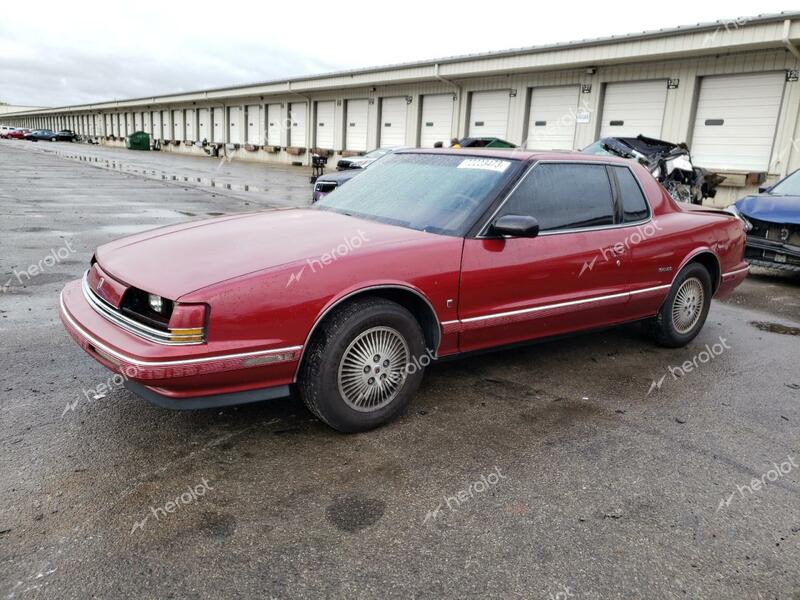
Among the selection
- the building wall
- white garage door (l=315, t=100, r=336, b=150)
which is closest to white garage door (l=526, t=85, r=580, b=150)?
the building wall

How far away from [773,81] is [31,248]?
1604cm

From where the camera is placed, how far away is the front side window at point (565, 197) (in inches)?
157

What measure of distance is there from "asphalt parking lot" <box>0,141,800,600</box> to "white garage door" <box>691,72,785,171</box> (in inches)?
511

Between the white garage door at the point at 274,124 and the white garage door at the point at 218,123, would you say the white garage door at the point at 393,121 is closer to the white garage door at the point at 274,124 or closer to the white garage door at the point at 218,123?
the white garage door at the point at 274,124

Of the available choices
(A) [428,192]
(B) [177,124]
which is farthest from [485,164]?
(B) [177,124]

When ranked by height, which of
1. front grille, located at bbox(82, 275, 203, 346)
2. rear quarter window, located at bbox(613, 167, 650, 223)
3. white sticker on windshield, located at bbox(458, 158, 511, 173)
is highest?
white sticker on windshield, located at bbox(458, 158, 511, 173)

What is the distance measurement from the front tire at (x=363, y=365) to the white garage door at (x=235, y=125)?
41.0 m

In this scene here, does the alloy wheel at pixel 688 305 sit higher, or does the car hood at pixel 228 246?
Answer: the car hood at pixel 228 246

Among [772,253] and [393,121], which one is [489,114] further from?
[772,253]

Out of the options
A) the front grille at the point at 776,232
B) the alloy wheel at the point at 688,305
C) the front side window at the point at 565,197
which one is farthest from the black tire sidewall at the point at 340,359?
the front grille at the point at 776,232

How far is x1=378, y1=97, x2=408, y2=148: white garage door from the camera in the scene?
26.9 meters

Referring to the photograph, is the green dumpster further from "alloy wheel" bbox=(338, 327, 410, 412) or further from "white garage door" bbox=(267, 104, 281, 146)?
"alloy wheel" bbox=(338, 327, 410, 412)

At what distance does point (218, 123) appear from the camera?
147 ft

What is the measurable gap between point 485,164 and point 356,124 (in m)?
27.1
